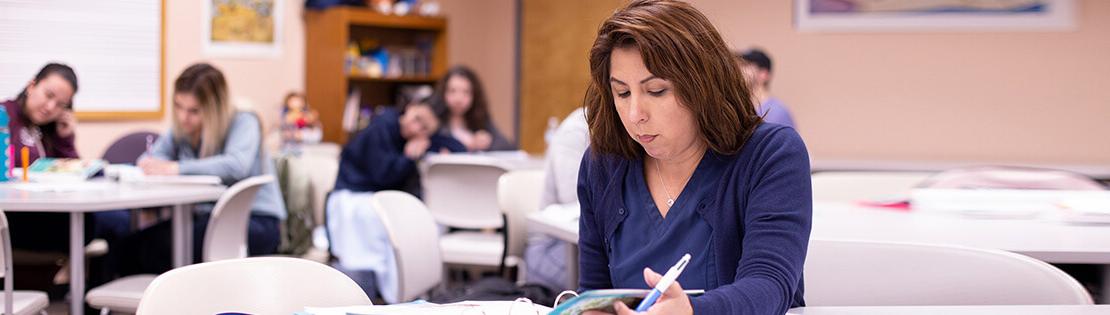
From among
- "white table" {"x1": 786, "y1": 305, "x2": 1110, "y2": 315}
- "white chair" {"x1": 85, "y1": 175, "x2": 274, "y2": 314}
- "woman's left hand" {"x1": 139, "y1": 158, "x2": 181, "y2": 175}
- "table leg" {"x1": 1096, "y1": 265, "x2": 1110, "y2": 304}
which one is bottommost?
"white chair" {"x1": 85, "y1": 175, "x2": 274, "y2": 314}

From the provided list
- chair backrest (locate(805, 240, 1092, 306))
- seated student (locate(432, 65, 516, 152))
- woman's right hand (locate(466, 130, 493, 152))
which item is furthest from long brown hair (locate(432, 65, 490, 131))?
chair backrest (locate(805, 240, 1092, 306))

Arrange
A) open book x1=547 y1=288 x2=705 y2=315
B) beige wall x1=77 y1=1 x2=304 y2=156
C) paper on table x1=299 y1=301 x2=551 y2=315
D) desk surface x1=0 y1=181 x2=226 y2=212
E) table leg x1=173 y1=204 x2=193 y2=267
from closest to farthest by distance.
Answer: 1. open book x1=547 y1=288 x2=705 y2=315
2. paper on table x1=299 y1=301 x2=551 y2=315
3. desk surface x1=0 y1=181 x2=226 y2=212
4. table leg x1=173 y1=204 x2=193 y2=267
5. beige wall x1=77 y1=1 x2=304 y2=156

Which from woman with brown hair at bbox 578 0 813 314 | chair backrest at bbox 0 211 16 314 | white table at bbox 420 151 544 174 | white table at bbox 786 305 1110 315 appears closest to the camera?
woman with brown hair at bbox 578 0 813 314

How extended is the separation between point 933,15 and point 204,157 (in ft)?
14.2

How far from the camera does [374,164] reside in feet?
17.0

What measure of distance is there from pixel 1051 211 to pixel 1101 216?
0.72 feet

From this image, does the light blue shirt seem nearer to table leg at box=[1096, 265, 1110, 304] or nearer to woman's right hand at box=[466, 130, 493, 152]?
woman's right hand at box=[466, 130, 493, 152]

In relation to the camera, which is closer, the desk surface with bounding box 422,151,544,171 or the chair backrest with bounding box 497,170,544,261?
the chair backrest with bounding box 497,170,544,261

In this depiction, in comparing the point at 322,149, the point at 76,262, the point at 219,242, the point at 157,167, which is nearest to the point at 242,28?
the point at 322,149

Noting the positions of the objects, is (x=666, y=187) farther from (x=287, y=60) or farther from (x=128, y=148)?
(x=287, y=60)

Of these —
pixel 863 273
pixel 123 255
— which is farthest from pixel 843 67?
pixel 863 273

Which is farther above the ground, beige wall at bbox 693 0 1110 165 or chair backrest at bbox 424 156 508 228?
beige wall at bbox 693 0 1110 165

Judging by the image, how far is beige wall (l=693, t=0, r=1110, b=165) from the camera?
21.2 ft

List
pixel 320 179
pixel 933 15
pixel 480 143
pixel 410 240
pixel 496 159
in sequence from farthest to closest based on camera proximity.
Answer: pixel 933 15, pixel 480 143, pixel 496 159, pixel 320 179, pixel 410 240
